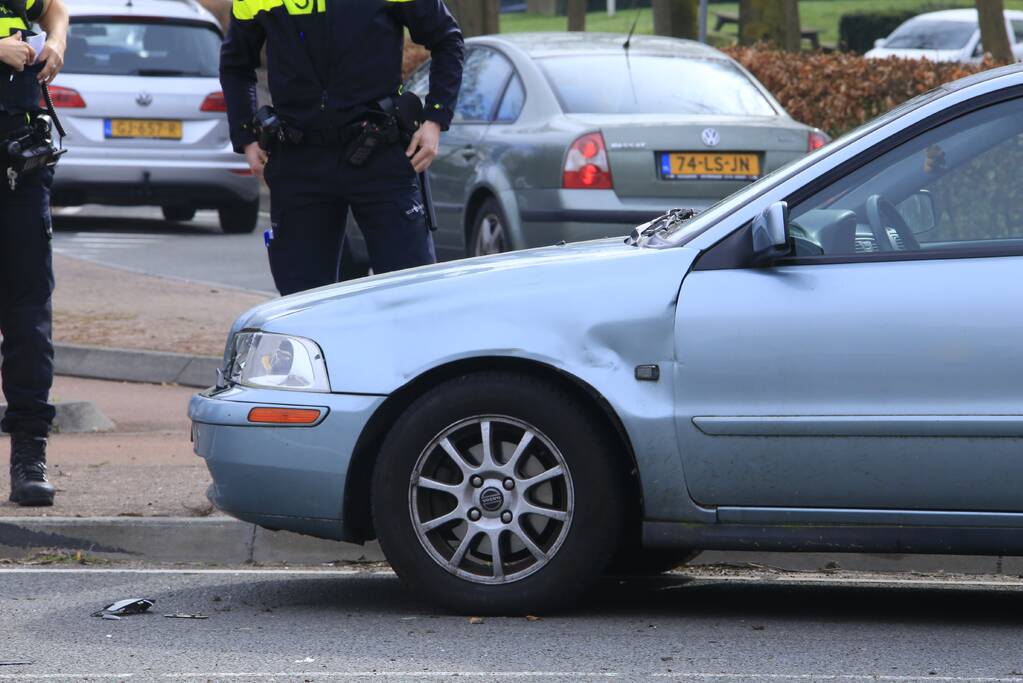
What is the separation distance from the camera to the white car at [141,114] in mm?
15352

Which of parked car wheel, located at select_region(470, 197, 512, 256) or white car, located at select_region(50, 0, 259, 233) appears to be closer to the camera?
parked car wheel, located at select_region(470, 197, 512, 256)

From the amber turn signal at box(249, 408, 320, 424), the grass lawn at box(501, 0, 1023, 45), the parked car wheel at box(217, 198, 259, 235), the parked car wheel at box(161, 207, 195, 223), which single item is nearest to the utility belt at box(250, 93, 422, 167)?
the amber turn signal at box(249, 408, 320, 424)

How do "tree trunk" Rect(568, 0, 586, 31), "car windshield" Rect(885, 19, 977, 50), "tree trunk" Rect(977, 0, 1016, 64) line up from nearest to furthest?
"tree trunk" Rect(977, 0, 1016, 64)
"car windshield" Rect(885, 19, 977, 50)
"tree trunk" Rect(568, 0, 586, 31)

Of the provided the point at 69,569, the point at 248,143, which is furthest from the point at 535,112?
the point at 69,569

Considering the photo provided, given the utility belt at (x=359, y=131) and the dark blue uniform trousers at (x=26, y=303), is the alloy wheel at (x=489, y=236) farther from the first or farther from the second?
the dark blue uniform trousers at (x=26, y=303)

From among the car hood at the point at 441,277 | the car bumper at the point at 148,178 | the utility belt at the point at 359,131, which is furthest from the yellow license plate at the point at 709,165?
the car bumper at the point at 148,178

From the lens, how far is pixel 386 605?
5477 millimetres

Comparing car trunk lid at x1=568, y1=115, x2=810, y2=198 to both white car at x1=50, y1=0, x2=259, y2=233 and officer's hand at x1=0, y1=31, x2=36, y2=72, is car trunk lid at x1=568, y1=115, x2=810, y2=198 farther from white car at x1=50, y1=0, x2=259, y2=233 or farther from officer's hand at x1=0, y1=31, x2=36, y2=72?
white car at x1=50, y1=0, x2=259, y2=233

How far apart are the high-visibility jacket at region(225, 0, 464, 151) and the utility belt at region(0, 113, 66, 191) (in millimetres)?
752

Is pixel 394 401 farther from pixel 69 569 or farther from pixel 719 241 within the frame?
pixel 69 569

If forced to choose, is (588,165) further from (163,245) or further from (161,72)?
(161,72)

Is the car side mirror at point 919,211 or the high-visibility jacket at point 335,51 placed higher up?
the high-visibility jacket at point 335,51

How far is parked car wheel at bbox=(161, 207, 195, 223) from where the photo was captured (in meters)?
18.1

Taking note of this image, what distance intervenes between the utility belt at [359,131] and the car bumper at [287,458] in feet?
4.67
